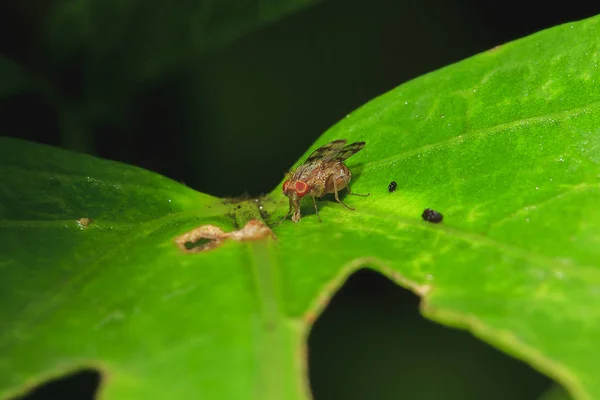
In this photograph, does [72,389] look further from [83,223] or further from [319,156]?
[319,156]

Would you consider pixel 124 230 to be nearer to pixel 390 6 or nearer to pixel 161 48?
pixel 161 48

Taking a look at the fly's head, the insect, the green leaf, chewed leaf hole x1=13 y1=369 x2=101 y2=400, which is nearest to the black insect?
the green leaf

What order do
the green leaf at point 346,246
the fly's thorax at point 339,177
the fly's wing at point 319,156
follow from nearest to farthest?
the green leaf at point 346,246, the fly's thorax at point 339,177, the fly's wing at point 319,156

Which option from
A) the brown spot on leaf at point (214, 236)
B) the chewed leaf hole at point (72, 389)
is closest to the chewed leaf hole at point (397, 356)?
the brown spot on leaf at point (214, 236)

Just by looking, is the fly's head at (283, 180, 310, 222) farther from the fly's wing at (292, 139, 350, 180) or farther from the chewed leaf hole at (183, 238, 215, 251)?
the chewed leaf hole at (183, 238, 215, 251)

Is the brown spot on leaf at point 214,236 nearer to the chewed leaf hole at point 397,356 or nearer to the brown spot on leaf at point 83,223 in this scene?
the brown spot on leaf at point 83,223

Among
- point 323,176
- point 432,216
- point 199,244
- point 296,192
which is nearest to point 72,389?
point 199,244

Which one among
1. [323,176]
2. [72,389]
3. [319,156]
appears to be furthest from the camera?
[319,156]
